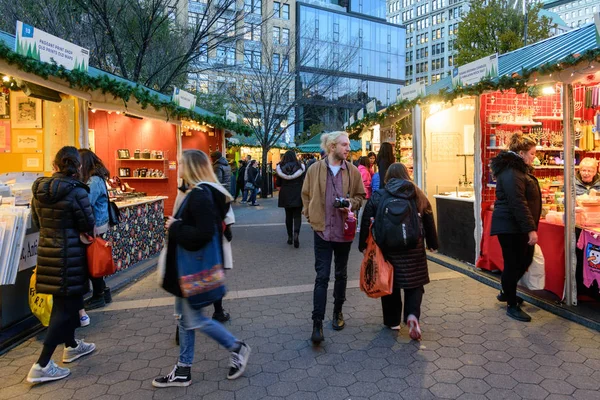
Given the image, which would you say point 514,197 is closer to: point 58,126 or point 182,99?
point 58,126

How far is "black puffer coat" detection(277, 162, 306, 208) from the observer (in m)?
8.32

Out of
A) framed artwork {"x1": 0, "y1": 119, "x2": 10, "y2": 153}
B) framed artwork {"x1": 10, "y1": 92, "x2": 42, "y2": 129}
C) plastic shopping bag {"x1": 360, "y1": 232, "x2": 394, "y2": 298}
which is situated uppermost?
framed artwork {"x1": 10, "y1": 92, "x2": 42, "y2": 129}

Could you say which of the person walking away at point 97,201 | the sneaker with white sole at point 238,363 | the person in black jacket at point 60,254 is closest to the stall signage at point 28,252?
the person walking away at point 97,201

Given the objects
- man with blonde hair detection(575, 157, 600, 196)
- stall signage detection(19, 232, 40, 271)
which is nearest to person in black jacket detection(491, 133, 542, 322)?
man with blonde hair detection(575, 157, 600, 196)

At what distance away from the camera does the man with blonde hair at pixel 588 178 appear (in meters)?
5.21

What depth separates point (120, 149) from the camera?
A: 33.3 ft

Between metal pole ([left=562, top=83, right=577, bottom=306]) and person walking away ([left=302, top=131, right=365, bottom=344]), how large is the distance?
2.40 metres

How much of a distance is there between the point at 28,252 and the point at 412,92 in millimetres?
6006

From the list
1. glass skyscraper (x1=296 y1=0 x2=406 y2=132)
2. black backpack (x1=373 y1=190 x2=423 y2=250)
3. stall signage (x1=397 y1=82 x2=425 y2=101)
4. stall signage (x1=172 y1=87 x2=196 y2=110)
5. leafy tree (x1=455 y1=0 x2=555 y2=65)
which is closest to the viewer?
black backpack (x1=373 y1=190 x2=423 y2=250)

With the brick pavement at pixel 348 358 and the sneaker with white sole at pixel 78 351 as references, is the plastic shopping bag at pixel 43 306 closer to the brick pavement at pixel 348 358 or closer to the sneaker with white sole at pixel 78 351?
the brick pavement at pixel 348 358

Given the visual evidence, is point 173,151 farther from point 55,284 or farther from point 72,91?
point 55,284

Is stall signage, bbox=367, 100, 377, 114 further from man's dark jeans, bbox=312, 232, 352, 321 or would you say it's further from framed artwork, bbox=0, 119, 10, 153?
framed artwork, bbox=0, 119, 10, 153

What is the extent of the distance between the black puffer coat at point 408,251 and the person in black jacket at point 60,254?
2429 millimetres

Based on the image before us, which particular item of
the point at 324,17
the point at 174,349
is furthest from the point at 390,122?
the point at 324,17
